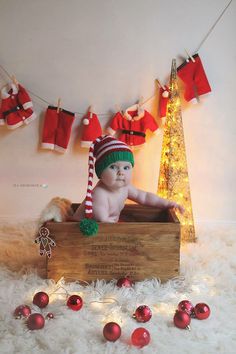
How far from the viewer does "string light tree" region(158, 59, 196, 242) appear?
1.67 metres

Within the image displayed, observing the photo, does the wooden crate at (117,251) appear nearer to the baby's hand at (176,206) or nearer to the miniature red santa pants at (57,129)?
the baby's hand at (176,206)

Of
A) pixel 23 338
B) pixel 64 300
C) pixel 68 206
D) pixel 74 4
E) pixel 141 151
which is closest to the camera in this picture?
pixel 23 338

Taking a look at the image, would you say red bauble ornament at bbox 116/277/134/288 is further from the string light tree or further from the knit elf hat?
the string light tree

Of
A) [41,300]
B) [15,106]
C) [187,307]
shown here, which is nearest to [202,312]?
[187,307]

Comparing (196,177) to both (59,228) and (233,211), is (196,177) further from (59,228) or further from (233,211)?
(59,228)

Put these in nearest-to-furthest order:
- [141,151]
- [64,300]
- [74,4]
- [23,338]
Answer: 1. [23,338]
2. [64,300]
3. [74,4]
4. [141,151]

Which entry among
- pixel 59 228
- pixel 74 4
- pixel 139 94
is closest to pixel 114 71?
pixel 139 94

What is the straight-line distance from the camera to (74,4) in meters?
1.75

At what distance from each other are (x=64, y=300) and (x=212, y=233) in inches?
35.1

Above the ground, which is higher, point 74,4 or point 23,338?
point 74,4

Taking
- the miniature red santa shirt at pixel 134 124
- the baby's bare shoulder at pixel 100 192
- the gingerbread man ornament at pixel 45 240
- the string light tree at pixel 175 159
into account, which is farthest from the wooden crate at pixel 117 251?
the miniature red santa shirt at pixel 134 124

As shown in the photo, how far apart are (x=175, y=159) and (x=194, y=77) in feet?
1.46

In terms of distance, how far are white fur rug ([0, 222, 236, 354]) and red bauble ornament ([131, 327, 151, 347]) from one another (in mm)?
15

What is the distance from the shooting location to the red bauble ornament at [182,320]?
1029 millimetres
